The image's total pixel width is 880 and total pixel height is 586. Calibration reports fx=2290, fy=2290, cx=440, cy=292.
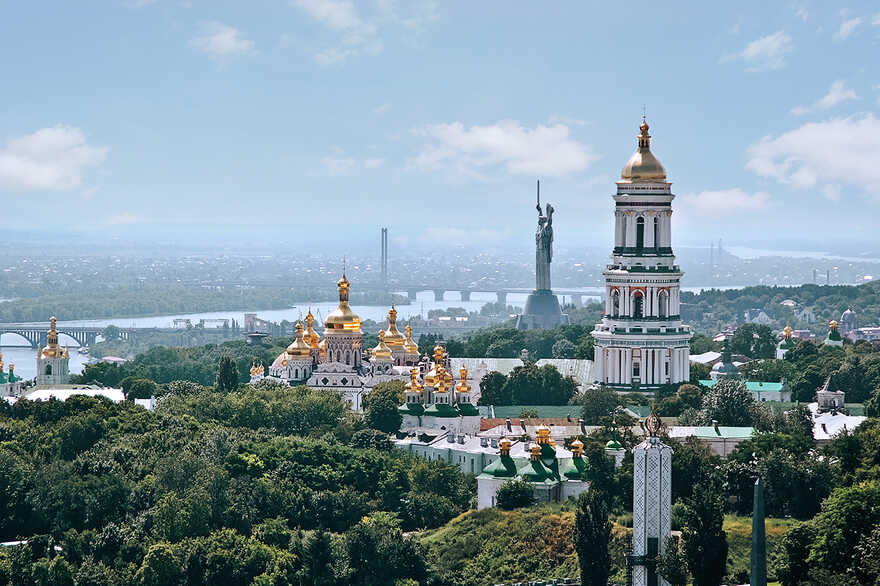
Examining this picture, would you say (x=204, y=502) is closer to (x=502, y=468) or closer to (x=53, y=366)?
(x=502, y=468)

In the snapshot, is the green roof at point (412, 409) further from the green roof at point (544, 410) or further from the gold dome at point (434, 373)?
the green roof at point (544, 410)

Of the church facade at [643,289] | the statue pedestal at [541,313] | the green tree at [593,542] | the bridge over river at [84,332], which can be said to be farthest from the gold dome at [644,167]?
the bridge over river at [84,332]

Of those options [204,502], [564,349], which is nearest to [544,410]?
[564,349]

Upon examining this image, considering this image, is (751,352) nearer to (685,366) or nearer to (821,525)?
(685,366)

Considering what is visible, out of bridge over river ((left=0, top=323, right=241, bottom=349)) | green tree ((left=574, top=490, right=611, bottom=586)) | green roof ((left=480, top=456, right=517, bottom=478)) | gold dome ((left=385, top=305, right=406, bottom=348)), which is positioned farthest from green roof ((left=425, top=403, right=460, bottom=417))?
bridge over river ((left=0, top=323, right=241, bottom=349))

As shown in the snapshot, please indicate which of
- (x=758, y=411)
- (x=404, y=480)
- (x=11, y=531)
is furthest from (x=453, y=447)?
(x=11, y=531)

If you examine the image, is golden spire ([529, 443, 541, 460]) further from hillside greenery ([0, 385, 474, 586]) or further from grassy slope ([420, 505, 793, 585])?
grassy slope ([420, 505, 793, 585])
